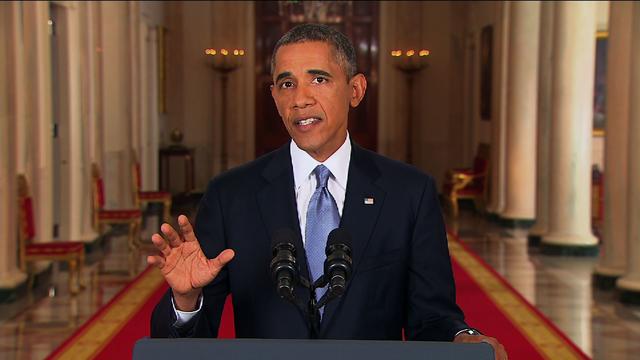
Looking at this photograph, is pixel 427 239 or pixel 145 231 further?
pixel 145 231

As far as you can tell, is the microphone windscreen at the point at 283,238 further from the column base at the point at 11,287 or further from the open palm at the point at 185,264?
the column base at the point at 11,287

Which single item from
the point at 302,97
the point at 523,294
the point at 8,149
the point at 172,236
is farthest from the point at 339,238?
the point at 523,294

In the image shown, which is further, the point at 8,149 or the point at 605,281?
the point at 605,281

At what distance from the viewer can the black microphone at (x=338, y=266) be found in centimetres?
217

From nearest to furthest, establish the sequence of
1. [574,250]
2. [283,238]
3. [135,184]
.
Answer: [283,238] → [574,250] → [135,184]

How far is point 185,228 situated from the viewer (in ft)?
7.73

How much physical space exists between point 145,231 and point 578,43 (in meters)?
6.79

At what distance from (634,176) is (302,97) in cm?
800

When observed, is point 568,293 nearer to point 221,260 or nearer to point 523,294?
point 523,294

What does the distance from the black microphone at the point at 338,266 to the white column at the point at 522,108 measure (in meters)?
14.7

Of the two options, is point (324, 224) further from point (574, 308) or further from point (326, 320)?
point (574, 308)

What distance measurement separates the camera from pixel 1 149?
32.9ft

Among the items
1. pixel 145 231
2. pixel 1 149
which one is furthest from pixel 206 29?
pixel 1 149

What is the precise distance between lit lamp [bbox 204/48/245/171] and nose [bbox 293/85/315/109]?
65.2 feet
